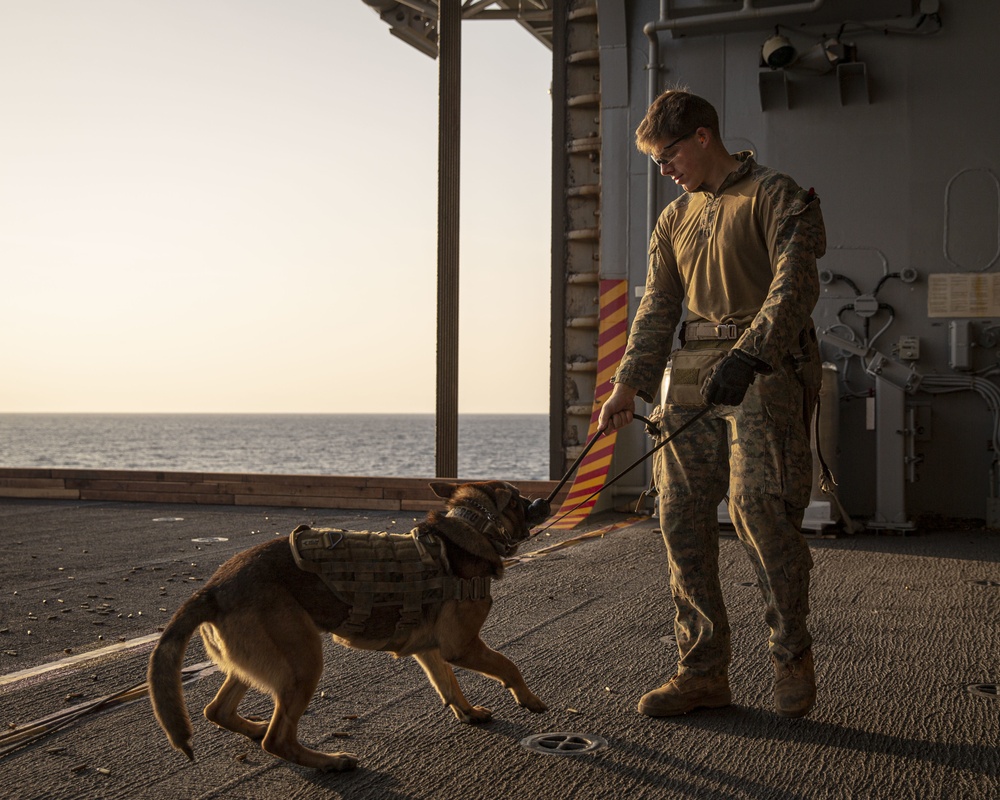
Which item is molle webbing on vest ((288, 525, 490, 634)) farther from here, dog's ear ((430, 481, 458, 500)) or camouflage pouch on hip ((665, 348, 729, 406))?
camouflage pouch on hip ((665, 348, 729, 406))

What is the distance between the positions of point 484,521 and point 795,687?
1.11m

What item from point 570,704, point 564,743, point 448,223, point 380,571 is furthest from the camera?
point 448,223

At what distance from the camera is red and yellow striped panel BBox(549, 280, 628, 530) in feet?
28.7

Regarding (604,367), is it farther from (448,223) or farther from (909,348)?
(909,348)

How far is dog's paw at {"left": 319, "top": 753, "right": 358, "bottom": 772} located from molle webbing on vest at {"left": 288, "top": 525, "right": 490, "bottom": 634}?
33cm

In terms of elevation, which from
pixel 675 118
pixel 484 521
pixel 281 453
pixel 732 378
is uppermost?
pixel 675 118

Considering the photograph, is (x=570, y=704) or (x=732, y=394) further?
(x=570, y=704)

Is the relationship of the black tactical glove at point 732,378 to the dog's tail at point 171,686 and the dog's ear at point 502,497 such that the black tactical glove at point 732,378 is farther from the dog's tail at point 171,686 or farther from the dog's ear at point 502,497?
the dog's tail at point 171,686

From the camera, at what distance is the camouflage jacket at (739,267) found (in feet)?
9.64

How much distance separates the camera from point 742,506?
10.1ft

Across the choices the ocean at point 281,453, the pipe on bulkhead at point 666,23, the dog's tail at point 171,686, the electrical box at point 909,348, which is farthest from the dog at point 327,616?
the ocean at point 281,453

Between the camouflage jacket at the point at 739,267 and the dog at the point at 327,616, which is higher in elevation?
the camouflage jacket at the point at 739,267

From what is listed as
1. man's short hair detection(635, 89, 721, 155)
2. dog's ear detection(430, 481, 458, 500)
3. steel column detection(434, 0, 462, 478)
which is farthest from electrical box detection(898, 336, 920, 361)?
dog's ear detection(430, 481, 458, 500)

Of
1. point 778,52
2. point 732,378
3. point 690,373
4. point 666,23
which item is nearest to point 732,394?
point 732,378
